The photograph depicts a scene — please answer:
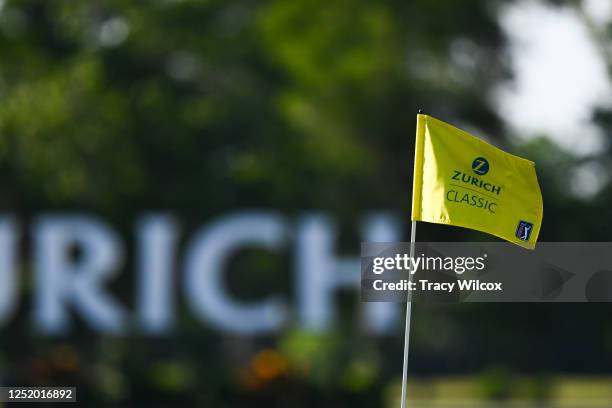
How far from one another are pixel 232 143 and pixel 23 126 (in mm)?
7587

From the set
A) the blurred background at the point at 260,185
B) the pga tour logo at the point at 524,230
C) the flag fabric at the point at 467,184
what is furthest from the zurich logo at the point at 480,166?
the blurred background at the point at 260,185

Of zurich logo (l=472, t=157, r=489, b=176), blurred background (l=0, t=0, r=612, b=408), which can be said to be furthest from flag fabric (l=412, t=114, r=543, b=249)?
blurred background (l=0, t=0, r=612, b=408)

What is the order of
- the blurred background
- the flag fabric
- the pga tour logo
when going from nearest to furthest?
the flag fabric < the pga tour logo < the blurred background

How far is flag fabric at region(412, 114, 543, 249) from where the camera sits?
1135 centimetres

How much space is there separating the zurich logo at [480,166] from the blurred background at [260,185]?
18365 millimetres

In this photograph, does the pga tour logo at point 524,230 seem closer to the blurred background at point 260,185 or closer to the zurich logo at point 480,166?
the zurich logo at point 480,166

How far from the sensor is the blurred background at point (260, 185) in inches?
1256

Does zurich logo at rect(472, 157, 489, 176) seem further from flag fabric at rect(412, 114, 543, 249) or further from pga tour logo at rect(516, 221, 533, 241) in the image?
pga tour logo at rect(516, 221, 533, 241)

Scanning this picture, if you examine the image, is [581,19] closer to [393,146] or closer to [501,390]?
[393,146]

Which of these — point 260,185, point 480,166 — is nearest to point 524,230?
point 480,166

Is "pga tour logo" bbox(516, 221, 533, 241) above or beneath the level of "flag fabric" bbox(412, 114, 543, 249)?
beneath

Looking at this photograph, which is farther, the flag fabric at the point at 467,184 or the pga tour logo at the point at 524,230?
the pga tour logo at the point at 524,230

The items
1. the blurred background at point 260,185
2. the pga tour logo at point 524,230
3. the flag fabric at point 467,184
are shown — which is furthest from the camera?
the blurred background at point 260,185

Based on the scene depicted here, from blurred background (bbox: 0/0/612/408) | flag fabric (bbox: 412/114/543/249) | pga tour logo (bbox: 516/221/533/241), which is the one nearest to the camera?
flag fabric (bbox: 412/114/543/249)
